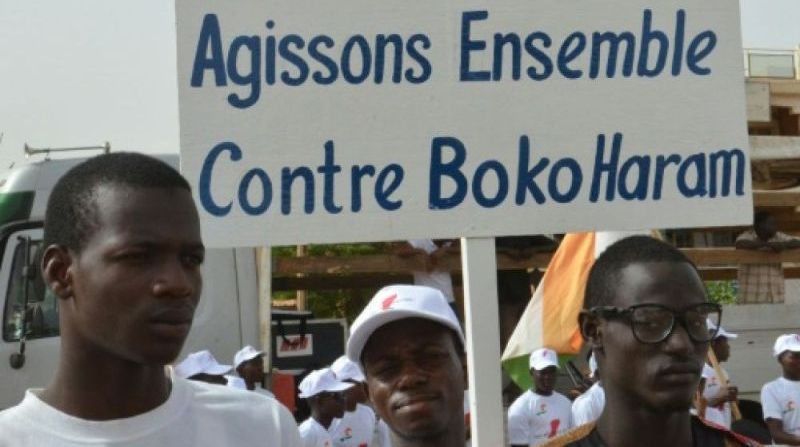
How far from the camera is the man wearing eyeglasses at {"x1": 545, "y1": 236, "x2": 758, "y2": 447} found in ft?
8.98

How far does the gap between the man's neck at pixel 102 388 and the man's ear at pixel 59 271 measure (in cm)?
10

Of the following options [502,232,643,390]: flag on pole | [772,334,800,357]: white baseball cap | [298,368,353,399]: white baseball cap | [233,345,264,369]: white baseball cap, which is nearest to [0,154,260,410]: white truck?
[233,345,264,369]: white baseball cap

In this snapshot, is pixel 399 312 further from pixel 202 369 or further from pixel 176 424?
pixel 202 369

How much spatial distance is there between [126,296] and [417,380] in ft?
2.21

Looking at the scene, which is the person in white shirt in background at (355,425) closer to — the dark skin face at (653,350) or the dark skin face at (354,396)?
the dark skin face at (354,396)

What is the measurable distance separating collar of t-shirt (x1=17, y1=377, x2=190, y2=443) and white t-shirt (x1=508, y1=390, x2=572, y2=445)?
7.41m

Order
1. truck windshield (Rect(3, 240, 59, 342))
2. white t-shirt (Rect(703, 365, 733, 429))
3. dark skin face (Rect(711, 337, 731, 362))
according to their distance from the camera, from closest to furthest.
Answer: truck windshield (Rect(3, 240, 59, 342))
white t-shirt (Rect(703, 365, 733, 429))
dark skin face (Rect(711, 337, 731, 362))

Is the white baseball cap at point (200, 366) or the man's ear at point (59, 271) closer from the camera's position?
the man's ear at point (59, 271)

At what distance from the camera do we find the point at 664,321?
9.05 feet

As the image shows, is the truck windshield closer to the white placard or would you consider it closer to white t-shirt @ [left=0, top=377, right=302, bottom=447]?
the white placard

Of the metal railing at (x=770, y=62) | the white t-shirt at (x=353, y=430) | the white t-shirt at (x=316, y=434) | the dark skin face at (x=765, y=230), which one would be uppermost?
the metal railing at (x=770, y=62)

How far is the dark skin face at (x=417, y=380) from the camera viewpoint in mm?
2535

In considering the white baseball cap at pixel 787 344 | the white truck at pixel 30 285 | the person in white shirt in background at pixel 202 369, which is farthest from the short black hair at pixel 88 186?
the white baseball cap at pixel 787 344

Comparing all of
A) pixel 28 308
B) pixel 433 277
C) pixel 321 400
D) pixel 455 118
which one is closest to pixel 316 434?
pixel 321 400
